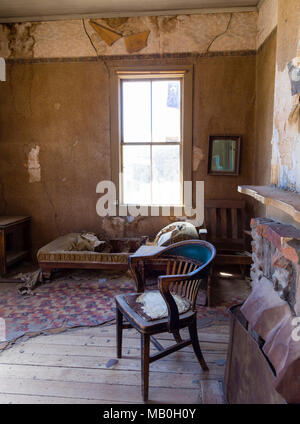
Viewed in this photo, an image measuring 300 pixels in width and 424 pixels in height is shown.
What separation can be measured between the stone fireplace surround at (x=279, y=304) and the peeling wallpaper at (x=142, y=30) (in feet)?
11.7

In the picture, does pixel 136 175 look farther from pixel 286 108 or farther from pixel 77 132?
pixel 286 108

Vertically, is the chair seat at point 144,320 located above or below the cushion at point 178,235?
below

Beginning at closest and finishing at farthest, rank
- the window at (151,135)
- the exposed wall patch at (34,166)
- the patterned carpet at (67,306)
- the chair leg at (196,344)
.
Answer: the chair leg at (196,344) < the patterned carpet at (67,306) < the window at (151,135) < the exposed wall patch at (34,166)

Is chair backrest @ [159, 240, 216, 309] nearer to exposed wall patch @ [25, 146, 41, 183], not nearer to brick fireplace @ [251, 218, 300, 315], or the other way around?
brick fireplace @ [251, 218, 300, 315]

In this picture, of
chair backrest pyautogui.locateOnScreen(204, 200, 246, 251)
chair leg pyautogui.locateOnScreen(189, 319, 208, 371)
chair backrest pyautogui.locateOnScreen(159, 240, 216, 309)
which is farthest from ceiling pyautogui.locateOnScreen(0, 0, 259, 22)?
chair leg pyautogui.locateOnScreen(189, 319, 208, 371)

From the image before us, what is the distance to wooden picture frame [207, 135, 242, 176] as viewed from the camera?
4613 mm

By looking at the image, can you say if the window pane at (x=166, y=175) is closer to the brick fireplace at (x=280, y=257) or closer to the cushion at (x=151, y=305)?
the cushion at (x=151, y=305)

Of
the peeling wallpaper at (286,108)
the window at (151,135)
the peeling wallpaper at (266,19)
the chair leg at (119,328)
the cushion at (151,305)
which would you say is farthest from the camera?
the window at (151,135)

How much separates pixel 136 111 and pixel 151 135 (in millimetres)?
422

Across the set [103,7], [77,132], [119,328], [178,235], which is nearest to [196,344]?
[119,328]

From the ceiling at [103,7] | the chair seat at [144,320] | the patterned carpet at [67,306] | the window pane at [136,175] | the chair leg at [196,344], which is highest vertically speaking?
the ceiling at [103,7]

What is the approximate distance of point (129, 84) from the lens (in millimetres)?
4766

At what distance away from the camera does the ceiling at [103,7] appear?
14.1 ft

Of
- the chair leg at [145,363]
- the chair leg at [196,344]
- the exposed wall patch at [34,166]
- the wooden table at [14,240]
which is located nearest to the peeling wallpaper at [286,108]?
the chair leg at [196,344]
